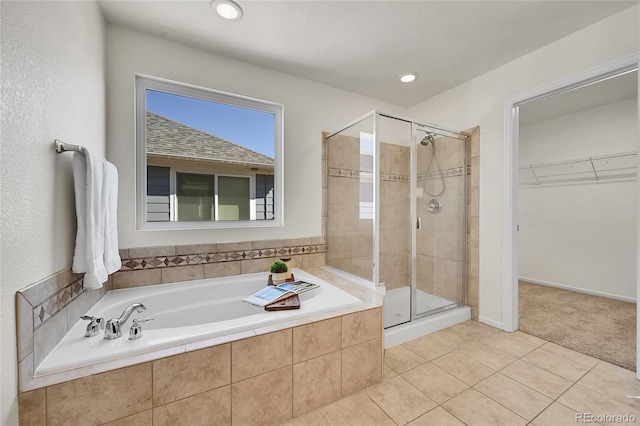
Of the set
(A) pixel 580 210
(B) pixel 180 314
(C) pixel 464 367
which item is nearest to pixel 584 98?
(A) pixel 580 210

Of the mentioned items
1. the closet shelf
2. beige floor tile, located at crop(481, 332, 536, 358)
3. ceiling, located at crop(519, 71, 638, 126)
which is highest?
ceiling, located at crop(519, 71, 638, 126)

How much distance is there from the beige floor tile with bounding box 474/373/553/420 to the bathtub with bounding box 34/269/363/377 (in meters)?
0.95

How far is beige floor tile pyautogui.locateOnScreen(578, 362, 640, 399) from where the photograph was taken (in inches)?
60.7

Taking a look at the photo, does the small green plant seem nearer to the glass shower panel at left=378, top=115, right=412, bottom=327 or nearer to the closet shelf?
the glass shower panel at left=378, top=115, right=412, bottom=327

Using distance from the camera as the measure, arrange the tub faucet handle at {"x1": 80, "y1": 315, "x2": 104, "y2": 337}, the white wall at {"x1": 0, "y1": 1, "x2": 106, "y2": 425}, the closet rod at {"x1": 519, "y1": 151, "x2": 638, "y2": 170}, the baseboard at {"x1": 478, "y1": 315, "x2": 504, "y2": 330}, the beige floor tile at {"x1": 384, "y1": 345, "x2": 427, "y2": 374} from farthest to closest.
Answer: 1. the closet rod at {"x1": 519, "y1": 151, "x2": 638, "y2": 170}
2. the baseboard at {"x1": 478, "y1": 315, "x2": 504, "y2": 330}
3. the beige floor tile at {"x1": 384, "y1": 345, "x2": 427, "y2": 374}
4. the tub faucet handle at {"x1": 80, "y1": 315, "x2": 104, "y2": 337}
5. the white wall at {"x1": 0, "y1": 1, "x2": 106, "y2": 425}

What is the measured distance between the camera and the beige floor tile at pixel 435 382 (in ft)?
5.08

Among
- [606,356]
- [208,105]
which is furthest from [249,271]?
[606,356]

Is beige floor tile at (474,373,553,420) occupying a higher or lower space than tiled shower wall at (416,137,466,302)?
lower

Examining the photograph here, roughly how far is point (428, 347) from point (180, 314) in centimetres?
194

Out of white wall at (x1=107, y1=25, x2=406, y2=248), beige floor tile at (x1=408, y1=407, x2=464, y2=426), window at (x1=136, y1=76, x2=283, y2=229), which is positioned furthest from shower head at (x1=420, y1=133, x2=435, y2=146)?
beige floor tile at (x1=408, y1=407, x2=464, y2=426)

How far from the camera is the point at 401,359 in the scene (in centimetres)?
192

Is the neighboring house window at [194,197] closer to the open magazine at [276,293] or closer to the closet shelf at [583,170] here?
the open magazine at [276,293]

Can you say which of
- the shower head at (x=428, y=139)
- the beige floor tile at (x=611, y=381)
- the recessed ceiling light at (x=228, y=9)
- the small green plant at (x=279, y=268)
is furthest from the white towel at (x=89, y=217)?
the beige floor tile at (x=611, y=381)

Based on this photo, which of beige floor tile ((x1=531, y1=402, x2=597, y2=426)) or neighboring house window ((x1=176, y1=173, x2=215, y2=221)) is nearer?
beige floor tile ((x1=531, y1=402, x2=597, y2=426))
